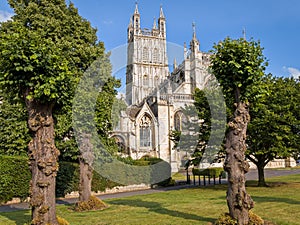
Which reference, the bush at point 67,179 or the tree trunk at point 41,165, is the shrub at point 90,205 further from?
the bush at point 67,179

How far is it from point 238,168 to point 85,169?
26.9ft

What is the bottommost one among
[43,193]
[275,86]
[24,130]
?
[43,193]

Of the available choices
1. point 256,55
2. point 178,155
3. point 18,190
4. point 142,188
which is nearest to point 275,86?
point 256,55

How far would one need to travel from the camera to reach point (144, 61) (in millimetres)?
81312

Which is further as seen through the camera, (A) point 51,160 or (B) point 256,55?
(B) point 256,55

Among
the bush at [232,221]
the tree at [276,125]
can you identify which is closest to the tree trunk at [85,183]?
the bush at [232,221]

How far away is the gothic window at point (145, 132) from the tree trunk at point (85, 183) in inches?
1262

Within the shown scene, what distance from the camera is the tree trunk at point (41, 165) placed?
26.5 feet

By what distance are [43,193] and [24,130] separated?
39.9 feet

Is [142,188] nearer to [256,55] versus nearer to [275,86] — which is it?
[275,86]

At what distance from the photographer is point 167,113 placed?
1927 inches

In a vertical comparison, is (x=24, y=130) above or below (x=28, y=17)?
below

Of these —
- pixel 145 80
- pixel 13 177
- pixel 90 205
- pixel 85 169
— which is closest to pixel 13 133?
pixel 13 177

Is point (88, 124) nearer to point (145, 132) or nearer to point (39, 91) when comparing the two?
point (39, 91)
